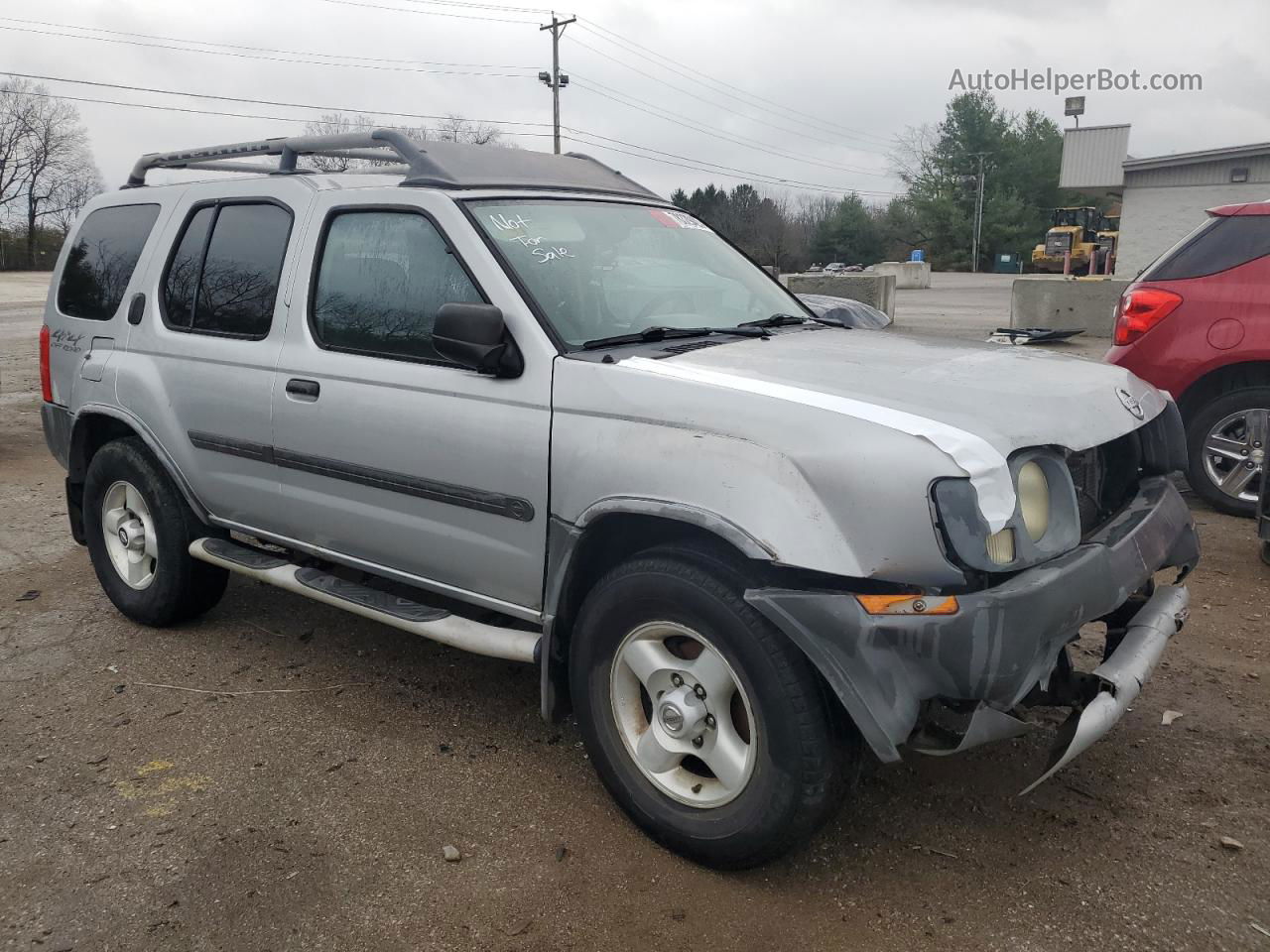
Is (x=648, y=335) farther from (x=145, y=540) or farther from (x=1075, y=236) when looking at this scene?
(x=1075, y=236)

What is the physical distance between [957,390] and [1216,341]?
14.1ft

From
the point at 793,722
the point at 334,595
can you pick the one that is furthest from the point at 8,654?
the point at 793,722

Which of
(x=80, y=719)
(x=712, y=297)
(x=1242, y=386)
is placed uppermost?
(x=712, y=297)

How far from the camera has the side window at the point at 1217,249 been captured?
20.3 feet

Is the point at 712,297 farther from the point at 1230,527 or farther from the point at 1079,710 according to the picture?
the point at 1230,527

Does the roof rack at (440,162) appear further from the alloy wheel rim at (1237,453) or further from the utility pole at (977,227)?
the utility pole at (977,227)

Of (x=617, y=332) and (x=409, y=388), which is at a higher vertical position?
(x=617, y=332)

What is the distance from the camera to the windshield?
11.0ft

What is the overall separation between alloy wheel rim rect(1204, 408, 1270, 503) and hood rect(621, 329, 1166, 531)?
3.33m

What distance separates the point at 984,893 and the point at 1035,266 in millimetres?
63211

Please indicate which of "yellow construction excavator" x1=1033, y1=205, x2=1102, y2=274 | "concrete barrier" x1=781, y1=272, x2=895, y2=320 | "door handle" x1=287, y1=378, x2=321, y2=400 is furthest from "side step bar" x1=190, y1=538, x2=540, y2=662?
"yellow construction excavator" x1=1033, y1=205, x2=1102, y2=274

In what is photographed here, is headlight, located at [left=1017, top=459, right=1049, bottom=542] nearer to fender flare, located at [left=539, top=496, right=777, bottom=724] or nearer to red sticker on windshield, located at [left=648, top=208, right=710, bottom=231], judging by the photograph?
fender flare, located at [left=539, top=496, right=777, bottom=724]

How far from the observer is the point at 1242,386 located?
625cm

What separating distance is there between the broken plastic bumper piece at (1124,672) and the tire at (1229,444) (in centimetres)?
355
